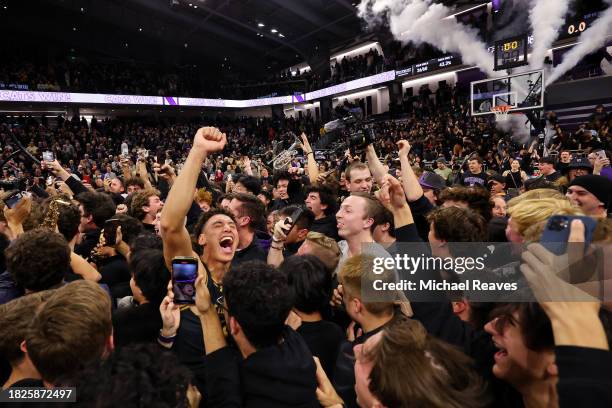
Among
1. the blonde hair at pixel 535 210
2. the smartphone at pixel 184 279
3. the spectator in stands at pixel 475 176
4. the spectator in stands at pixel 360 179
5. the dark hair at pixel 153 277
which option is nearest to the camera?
the smartphone at pixel 184 279

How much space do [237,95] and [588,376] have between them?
1129 inches

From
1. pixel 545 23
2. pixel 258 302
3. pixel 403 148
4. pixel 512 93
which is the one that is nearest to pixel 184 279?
pixel 258 302

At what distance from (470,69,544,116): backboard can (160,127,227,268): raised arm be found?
11.1 metres

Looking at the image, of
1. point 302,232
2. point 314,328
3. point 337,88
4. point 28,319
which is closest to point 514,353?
point 314,328

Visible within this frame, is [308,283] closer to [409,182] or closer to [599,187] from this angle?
[409,182]

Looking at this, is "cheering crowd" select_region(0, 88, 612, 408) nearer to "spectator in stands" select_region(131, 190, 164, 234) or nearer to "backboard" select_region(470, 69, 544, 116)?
"spectator in stands" select_region(131, 190, 164, 234)

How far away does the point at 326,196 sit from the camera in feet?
12.2

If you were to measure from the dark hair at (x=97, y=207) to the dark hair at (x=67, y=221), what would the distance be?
0.56m

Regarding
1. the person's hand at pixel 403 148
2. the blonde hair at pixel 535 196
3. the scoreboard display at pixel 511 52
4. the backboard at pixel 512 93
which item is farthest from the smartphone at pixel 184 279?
the scoreboard display at pixel 511 52

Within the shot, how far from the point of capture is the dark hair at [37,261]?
198 centimetres

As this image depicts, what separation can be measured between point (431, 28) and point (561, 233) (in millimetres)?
20379

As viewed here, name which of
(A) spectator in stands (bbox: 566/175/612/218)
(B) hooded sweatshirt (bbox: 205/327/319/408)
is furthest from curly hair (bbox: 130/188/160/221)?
(A) spectator in stands (bbox: 566/175/612/218)

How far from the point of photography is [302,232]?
10.6ft

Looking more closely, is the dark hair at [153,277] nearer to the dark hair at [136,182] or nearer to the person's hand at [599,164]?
the dark hair at [136,182]
